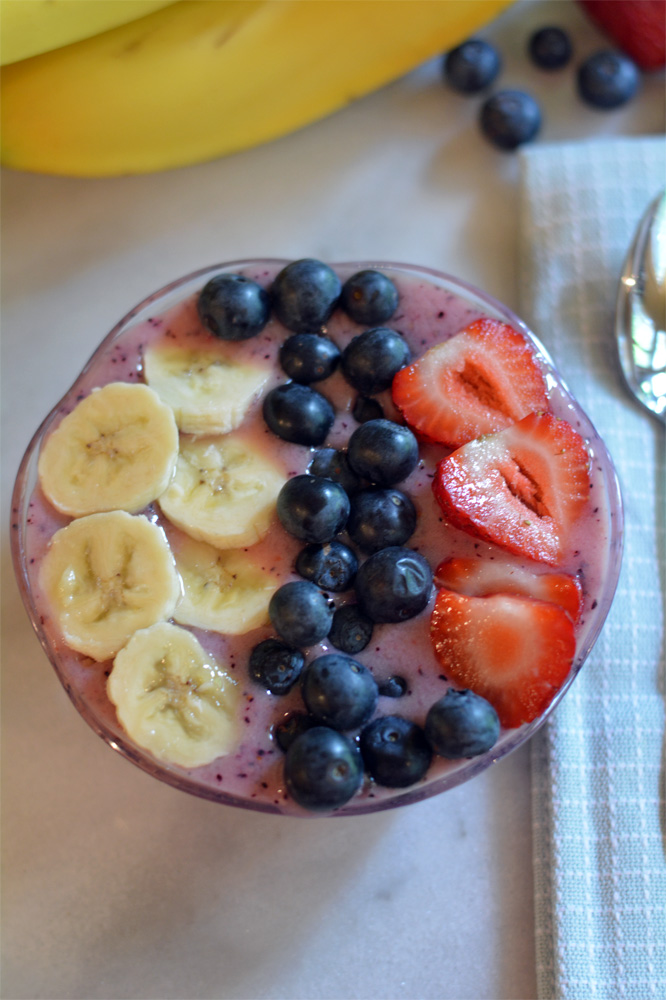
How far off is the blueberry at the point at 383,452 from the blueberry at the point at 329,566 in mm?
130

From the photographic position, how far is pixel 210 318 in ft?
4.75

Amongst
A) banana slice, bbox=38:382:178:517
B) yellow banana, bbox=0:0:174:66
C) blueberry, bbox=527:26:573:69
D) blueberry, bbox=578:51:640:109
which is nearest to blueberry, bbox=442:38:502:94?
blueberry, bbox=527:26:573:69

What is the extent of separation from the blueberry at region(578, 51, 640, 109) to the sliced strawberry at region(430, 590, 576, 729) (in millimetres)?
1352

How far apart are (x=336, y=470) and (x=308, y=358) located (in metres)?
0.20

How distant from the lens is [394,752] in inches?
47.6

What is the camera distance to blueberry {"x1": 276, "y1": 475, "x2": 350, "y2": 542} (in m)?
1.25

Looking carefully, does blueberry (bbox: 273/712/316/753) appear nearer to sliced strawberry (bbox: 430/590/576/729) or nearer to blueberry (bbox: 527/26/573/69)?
sliced strawberry (bbox: 430/590/576/729)

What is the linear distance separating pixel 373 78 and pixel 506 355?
0.88 m

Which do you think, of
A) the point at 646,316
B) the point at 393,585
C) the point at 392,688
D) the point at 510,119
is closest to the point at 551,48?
the point at 510,119

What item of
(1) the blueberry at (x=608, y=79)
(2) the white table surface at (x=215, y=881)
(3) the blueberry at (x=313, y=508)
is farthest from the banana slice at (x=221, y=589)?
(1) the blueberry at (x=608, y=79)

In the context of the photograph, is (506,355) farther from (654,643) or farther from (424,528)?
(654,643)

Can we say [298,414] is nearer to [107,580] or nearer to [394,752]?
[107,580]

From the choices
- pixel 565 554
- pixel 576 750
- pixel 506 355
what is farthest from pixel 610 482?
pixel 576 750

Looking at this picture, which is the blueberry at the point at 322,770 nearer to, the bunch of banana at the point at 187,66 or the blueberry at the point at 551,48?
the bunch of banana at the point at 187,66
